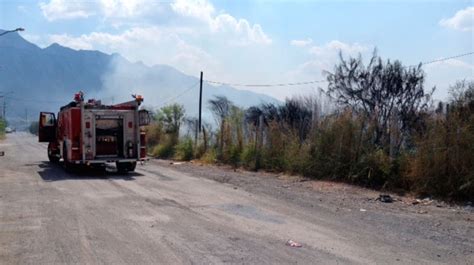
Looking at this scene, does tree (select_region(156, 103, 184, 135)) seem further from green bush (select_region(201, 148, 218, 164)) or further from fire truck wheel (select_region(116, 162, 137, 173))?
fire truck wheel (select_region(116, 162, 137, 173))

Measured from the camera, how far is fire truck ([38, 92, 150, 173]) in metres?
18.0

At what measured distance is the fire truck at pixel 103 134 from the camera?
1805 cm

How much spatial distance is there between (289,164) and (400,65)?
2120cm

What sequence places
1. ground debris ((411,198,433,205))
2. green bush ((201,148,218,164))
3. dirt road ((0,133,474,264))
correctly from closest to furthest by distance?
1. dirt road ((0,133,474,264))
2. ground debris ((411,198,433,205))
3. green bush ((201,148,218,164))

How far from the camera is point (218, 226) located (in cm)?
898

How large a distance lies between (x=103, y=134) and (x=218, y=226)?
1066 centimetres

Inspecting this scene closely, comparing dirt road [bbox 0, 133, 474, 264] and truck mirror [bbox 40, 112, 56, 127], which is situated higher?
truck mirror [bbox 40, 112, 56, 127]

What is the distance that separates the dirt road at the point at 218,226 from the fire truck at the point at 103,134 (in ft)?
10.8

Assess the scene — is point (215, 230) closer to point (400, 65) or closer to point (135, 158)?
point (135, 158)

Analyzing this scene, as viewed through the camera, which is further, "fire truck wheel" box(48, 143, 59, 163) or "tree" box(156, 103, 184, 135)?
"tree" box(156, 103, 184, 135)

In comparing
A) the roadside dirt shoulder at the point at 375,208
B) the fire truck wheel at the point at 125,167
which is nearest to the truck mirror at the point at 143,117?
the fire truck wheel at the point at 125,167

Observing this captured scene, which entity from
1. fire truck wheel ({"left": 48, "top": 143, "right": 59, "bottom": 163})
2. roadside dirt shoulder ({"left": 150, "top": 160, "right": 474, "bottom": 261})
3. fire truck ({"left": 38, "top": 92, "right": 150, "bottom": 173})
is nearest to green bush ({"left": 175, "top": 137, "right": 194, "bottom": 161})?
fire truck wheel ({"left": 48, "top": 143, "right": 59, "bottom": 163})

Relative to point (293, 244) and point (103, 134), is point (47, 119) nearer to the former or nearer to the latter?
point (103, 134)

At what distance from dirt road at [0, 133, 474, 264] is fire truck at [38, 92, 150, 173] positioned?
10.8ft
